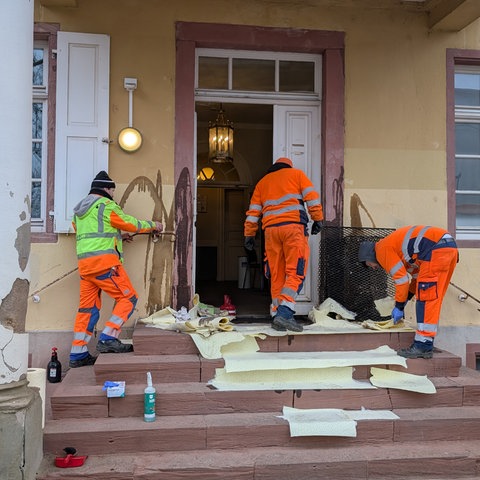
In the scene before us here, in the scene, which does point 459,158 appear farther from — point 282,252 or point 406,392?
point 406,392

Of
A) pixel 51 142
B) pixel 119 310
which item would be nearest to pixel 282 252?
pixel 119 310

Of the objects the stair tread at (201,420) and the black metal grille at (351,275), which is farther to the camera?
the black metal grille at (351,275)

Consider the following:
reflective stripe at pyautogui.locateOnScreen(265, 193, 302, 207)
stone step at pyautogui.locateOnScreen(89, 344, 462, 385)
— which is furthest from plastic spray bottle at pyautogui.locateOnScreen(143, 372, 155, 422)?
reflective stripe at pyautogui.locateOnScreen(265, 193, 302, 207)

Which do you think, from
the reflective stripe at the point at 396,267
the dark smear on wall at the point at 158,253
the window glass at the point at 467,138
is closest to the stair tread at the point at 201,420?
the reflective stripe at the point at 396,267

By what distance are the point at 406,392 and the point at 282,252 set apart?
170 cm

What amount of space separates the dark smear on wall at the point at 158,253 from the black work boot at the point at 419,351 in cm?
247

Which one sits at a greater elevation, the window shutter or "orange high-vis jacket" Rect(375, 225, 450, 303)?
the window shutter

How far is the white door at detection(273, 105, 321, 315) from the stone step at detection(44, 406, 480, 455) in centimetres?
226

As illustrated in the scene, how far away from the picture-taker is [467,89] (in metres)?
6.54

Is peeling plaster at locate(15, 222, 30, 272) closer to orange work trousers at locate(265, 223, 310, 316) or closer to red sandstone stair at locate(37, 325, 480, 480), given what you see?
red sandstone stair at locate(37, 325, 480, 480)

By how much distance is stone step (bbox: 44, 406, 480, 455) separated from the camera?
380 cm

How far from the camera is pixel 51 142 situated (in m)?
5.73

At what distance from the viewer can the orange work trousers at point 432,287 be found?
462 cm

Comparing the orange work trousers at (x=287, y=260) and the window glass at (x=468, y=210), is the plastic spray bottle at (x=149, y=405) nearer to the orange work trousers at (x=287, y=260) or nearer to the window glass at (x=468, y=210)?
the orange work trousers at (x=287, y=260)
